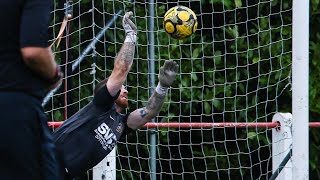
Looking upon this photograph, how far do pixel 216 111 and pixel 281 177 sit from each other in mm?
1524

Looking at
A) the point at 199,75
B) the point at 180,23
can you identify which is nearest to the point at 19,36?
the point at 180,23

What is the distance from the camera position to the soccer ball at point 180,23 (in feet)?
20.4

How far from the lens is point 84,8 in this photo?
7773 millimetres

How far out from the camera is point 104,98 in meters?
→ 5.82

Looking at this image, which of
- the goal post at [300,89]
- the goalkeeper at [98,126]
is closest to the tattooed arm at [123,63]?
the goalkeeper at [98,126]

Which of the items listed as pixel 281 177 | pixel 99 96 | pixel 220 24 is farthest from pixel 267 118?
pixel 99 96

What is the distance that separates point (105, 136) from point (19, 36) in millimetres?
2533

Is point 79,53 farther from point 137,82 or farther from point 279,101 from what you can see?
point 279,101

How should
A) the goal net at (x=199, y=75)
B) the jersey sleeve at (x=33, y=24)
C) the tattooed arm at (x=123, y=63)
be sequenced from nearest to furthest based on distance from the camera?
the jersey sleeve at (x=33, y=24) < the tattooed arm at (x=123, y=63) < the goal net at (x=199, y=75)

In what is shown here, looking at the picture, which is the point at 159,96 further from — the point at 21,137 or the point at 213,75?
the point at 21,137

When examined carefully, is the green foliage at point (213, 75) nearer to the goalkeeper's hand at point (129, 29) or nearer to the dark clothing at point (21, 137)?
the goalkeeper's hand at point (129, 29)

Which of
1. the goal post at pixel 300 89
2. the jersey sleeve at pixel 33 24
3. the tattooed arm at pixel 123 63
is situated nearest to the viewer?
the jersey sleeve at pixel 33 24

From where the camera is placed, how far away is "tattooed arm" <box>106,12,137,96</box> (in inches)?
228

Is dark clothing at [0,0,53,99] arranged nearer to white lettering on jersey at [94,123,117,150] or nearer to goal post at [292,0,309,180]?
white lettering on jersey at [94,123,117,150]
